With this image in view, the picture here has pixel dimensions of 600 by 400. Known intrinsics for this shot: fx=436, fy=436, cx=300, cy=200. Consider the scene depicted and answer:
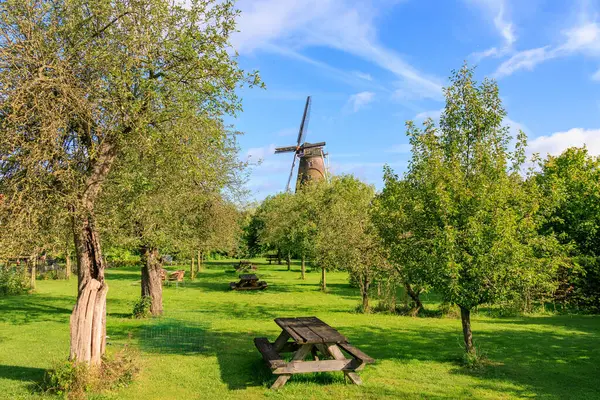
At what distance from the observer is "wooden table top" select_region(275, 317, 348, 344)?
386 inches

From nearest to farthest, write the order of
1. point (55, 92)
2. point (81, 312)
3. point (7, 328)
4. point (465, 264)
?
point (55, 92) < point (81, 312) < point (465, 264) < point (7, 328)

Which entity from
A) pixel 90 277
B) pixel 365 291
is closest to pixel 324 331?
pixel 90 277

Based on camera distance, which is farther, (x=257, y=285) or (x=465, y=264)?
(x=257, y=285)

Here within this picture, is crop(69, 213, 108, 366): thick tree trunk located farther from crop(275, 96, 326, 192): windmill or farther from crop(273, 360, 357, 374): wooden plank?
crop(275, 96, 326, 192): windmill

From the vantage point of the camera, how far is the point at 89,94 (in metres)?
9.28

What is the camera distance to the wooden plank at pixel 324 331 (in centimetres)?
994

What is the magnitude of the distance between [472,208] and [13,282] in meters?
28.0

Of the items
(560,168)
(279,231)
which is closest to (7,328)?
(279,231)

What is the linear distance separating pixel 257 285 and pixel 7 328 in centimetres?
1750

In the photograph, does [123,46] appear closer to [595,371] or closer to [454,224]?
[454,224]

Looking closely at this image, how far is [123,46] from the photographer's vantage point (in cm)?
998

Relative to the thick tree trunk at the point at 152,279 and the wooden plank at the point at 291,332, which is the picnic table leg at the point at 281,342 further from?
the thick tree trunk at the point at 152,279

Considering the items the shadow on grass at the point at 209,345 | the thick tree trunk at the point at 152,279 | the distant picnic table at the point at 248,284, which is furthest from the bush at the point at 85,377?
the distant picnic table at the point at 248,284

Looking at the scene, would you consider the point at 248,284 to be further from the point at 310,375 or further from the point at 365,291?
the point at 310,375
